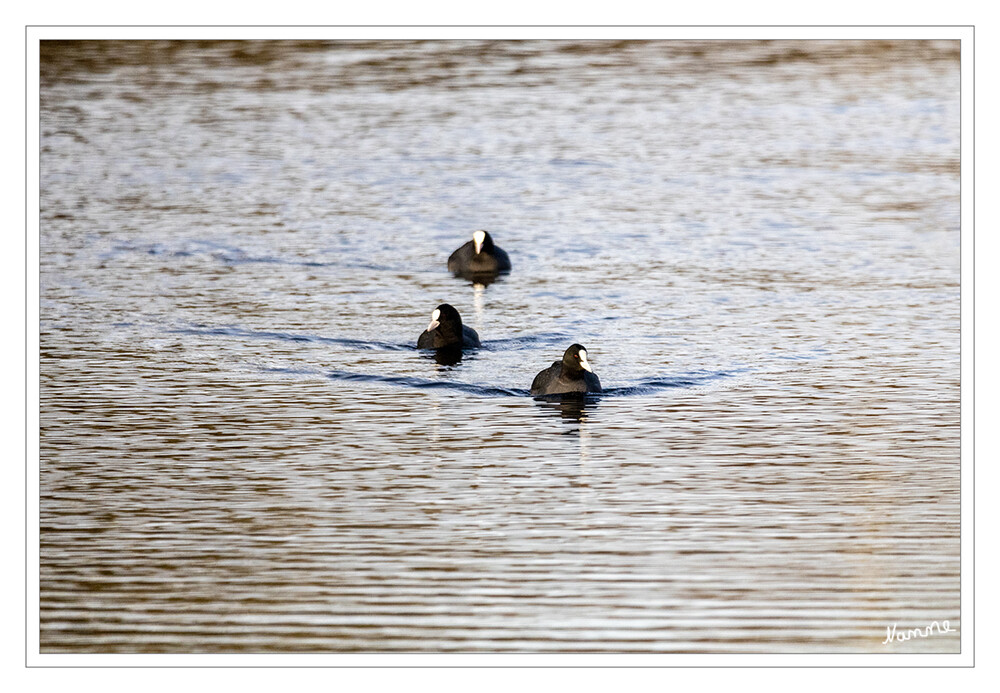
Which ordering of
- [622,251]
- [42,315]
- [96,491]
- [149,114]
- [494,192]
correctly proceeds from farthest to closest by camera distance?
[149,114] < [494,192] < [622,251] < [42,315] < [96,491]

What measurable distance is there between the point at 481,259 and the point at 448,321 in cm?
320

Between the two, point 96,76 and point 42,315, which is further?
point 96,76

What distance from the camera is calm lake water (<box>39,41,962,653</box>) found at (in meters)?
8.44

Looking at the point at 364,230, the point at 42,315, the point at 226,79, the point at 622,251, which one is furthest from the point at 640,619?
the point at 226,79

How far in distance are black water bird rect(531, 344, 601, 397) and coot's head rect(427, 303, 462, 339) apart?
1.53 metres

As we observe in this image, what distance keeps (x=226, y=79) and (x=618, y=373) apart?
16.0 m

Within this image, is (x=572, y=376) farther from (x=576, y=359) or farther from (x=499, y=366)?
(x=499, y=366)

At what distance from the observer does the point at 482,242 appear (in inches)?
659

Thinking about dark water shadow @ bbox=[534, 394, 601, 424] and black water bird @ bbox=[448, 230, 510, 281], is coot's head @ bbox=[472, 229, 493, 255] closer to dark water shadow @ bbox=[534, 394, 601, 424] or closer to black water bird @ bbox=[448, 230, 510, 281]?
black water bird @ bbox=[448, 230, 510, 281]

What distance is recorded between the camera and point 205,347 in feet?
44.9

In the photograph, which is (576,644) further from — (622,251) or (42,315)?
(622,251)
